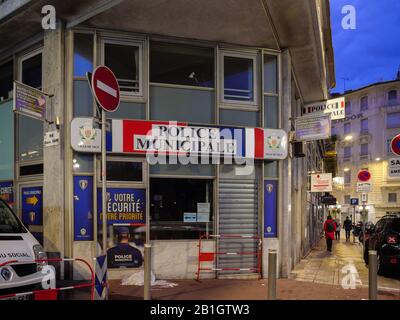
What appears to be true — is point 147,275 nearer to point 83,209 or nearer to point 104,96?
point 104,96

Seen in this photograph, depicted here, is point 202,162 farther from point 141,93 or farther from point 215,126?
point 141,93

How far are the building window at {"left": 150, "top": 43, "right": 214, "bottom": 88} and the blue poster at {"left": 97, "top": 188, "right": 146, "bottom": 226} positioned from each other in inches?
107

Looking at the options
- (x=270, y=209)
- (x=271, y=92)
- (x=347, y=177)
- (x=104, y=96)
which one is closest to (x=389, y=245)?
(x=270, y=209)

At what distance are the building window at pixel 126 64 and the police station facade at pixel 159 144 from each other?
2 centimetres

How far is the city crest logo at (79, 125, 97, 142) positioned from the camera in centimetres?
902

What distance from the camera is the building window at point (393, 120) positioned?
2004 inches

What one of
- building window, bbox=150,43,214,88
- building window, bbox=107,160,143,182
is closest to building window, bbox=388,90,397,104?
building window, bbox=150,43,214,88

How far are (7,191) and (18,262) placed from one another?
547cm

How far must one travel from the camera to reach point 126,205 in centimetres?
934

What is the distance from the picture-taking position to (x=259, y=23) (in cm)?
914

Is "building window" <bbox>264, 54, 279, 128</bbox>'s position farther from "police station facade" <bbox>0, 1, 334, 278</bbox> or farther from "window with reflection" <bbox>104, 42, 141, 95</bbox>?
"window with reflection" <bbox>104, 42, 141, 95</bbox>

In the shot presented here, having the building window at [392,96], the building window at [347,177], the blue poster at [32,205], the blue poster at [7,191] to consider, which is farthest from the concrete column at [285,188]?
the building window at [347,177]

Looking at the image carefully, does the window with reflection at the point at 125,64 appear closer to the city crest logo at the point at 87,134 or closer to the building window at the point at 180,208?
the city crest logo at the point at 87,134

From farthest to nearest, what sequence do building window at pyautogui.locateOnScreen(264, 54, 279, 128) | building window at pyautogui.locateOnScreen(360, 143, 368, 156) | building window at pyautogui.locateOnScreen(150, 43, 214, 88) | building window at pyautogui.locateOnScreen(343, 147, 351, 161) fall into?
building window at pyautogui.locateOnScreen(343, 147, 351, 161) < building window at pyautogui.locateOnScreen(360, 143, 368, 156) < building window at pyautogui.locateOnScreen(264, 54, 279, 128) < building window at pyautogui.locateOnScreen(150, 43, 214, 88)
